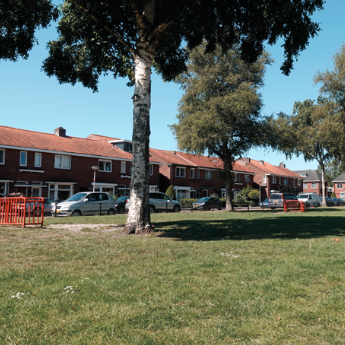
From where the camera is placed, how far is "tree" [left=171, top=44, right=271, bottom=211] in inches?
1131

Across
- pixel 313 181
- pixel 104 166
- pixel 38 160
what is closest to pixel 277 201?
pixel 104 166

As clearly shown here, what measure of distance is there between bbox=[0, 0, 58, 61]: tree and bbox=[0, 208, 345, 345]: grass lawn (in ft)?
28.0

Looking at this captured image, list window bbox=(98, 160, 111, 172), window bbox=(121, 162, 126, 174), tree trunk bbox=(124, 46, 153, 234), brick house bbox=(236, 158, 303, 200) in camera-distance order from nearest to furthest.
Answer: tree trunk bbox=(124, 46, 153, 234) → window bbox=(98, 160, 111, 172) → window bbox=(121, 162, 126, 174) → brick house bbox=(236, 158, 303, 200)

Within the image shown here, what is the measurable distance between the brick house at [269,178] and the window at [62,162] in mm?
41828

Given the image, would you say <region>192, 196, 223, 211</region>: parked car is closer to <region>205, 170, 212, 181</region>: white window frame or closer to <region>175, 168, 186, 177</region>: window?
<region>175, 168, 186, 177</region>: window

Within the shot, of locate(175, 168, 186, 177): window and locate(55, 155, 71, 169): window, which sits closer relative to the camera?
locate(55, 155, 71, 169): window

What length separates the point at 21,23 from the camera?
1312 cm

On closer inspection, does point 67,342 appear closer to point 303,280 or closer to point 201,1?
point 303,280

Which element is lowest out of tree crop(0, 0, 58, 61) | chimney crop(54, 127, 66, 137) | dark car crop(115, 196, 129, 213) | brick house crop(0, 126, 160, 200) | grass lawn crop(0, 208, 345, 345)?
grass lawn crop(0, 208, 345, 345)

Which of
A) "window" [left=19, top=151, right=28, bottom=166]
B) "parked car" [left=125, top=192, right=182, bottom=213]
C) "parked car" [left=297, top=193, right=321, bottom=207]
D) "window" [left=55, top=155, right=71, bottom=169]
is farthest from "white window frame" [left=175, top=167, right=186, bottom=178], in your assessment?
"window" [left=19, top=151, right=28, bottom=166]

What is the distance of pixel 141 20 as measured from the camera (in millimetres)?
11125

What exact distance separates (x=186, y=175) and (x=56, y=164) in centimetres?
2103

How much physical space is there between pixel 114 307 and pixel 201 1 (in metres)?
9.91

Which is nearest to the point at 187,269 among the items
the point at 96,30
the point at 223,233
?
the point at 223,233
